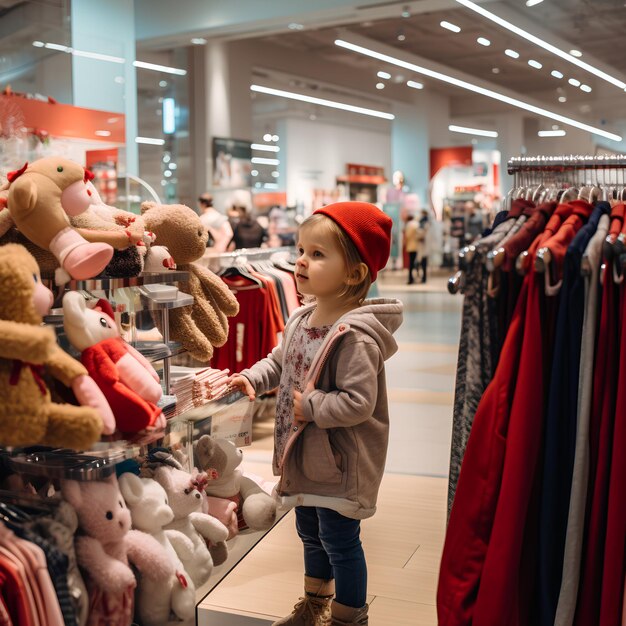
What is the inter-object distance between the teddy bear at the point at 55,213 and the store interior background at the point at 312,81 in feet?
12.7

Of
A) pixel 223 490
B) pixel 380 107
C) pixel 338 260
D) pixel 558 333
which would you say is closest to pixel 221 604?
pixel 223 490

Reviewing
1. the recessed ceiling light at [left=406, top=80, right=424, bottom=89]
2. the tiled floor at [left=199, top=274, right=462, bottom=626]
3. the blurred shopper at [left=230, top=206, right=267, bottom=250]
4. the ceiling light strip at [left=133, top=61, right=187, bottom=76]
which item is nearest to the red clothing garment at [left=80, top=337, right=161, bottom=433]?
the tiled floor at [left=199, top=274, right=462, bottom=626]

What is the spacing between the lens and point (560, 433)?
1602 mm

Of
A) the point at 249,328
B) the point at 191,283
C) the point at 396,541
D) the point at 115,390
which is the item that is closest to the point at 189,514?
the point at 115,390

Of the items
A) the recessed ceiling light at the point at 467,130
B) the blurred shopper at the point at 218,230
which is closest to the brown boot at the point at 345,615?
the blurred shopper at the point at 218,230

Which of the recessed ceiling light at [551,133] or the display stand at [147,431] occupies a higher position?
the recessed ceiling light at [551,133]

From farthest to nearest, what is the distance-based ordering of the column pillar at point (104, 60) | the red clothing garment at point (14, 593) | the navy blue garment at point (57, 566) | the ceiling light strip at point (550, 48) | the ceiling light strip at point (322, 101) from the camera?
the ceiling light strip at point (322, 101), the ceiling light strip at point (550, 48), the column pillar at point (104, 60), the navy blue garment at point (57, 566), the red clothing garment at point (14, 593)

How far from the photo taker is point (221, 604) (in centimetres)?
275

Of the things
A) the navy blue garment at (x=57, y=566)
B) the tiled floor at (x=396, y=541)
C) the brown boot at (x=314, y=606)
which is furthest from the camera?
the tiled floor at (x=396, y=541)

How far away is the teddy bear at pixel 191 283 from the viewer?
2807 millimetres

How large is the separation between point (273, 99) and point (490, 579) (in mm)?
16988

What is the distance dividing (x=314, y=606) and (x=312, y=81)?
1423cm

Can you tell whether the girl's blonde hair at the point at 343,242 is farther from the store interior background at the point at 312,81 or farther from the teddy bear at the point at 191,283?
the store interior background at the point at 312,81

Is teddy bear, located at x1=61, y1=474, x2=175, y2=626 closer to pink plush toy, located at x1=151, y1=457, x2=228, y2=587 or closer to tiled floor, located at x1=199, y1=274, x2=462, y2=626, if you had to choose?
pink plush toy, located at x1=151, y1=457, x2=228, y2=587
